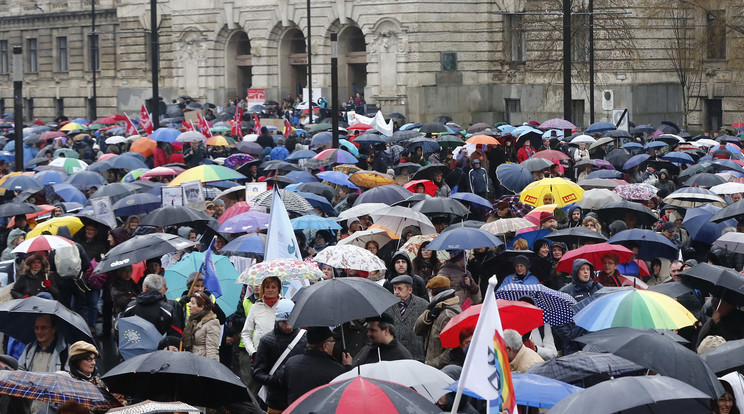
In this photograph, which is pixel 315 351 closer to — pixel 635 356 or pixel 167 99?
pixel 635 356

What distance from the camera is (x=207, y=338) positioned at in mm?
11711

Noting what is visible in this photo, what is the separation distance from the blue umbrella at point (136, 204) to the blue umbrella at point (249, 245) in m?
3.83

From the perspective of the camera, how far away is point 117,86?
198ft

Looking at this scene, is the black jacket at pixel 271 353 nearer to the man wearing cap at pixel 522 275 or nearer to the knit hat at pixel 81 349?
the knit hat at pixel 81 349

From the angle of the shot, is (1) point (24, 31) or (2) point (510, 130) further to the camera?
(1) point (24, 31)

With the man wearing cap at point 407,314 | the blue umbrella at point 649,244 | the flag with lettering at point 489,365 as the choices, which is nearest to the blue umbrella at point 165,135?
the blue umbrella at point 649,244

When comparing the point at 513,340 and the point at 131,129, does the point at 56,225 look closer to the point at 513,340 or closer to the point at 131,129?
the point at 513,340

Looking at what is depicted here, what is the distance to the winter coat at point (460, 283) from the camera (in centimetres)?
1356

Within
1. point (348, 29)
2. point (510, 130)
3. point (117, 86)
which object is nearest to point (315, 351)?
point (510, 130)

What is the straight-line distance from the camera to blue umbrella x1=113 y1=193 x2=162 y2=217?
1859 centimetres

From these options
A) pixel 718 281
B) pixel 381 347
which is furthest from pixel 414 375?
pixel 718 281

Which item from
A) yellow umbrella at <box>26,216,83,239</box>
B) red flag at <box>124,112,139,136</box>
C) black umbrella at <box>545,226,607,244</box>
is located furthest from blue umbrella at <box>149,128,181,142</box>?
black umbrella at <box>545,226,607,244</box>

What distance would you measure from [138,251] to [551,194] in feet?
20.0

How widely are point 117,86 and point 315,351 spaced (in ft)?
172
